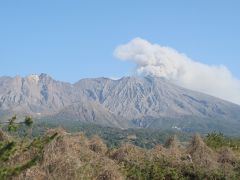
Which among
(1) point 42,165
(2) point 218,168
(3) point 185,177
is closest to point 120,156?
(3) point 185,177

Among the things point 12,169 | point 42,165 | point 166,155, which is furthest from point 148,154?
point 12,169

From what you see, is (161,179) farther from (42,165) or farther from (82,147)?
(42,165)

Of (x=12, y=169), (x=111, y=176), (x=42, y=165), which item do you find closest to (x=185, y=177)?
(x=111, y=176)

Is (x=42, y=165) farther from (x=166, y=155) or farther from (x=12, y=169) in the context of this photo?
(x=166, y=155)

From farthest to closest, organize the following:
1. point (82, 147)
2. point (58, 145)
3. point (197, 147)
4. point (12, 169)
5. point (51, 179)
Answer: point (197, 147) < point (82, 147) < point (58, 145) < point (51, 179) < point (12, 169)

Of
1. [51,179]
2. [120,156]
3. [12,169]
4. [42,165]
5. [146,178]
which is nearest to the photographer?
[12,169]

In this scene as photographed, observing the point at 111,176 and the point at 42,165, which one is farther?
the point at 111,176

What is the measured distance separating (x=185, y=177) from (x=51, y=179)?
22.8 meters

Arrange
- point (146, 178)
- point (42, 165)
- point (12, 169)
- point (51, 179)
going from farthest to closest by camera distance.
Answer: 1. point (146, 178)
2. point (42, 165)
3. point (51, 179)
4. point (12, 169)

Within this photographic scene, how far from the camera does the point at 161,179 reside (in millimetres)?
47062

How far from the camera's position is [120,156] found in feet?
162

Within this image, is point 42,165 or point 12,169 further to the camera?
point 42,165

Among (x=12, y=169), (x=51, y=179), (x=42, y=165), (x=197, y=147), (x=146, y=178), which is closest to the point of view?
(x=12, y=169)

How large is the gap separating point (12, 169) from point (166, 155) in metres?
29.7
